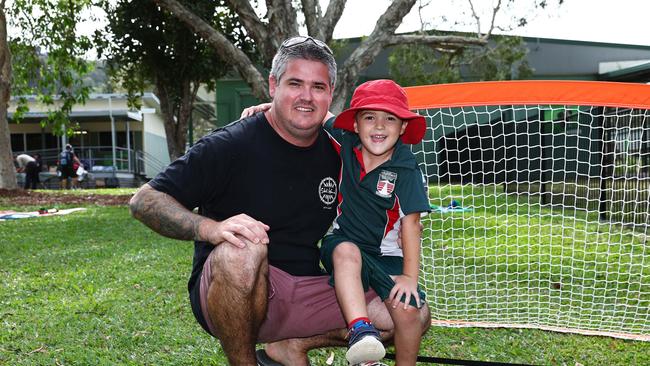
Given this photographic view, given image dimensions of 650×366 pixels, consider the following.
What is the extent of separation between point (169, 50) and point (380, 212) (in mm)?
14372

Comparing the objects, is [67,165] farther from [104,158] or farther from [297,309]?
[297,309]

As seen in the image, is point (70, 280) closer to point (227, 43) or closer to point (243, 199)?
point (243, 199)

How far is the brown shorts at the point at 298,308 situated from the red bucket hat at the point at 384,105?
0.77m

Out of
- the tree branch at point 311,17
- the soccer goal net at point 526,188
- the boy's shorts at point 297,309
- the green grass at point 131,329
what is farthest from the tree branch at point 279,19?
the boy's shorts at point 297,309

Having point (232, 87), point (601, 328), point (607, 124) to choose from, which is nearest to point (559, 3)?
point (607, 124)

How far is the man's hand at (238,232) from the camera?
2447mm

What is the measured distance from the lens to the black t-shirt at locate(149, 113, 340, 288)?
Result: 271cm

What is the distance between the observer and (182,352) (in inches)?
145

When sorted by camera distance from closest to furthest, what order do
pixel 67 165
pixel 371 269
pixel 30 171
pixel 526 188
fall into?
pixel 371 269 → pixel 526 188 → pixel 67 165 → pixel 30 171

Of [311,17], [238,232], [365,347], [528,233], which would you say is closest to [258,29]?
[311,17]

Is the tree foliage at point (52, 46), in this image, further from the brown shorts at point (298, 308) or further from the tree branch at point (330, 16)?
the brown shorts at point (298, 308)

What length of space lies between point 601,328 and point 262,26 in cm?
701

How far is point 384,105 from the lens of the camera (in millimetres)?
2934

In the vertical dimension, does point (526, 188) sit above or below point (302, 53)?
below
